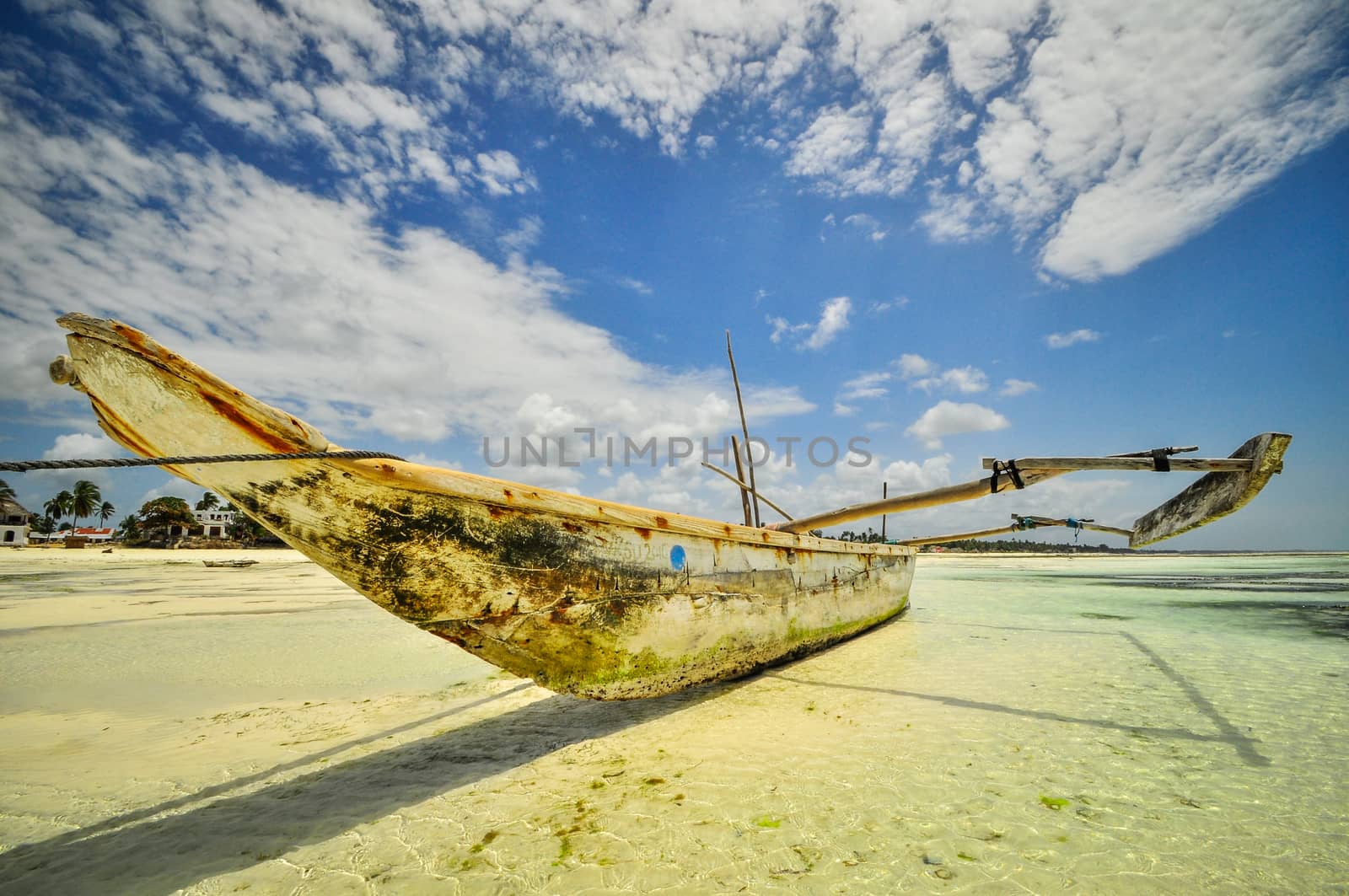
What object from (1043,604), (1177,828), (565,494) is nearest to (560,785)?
(565,494)

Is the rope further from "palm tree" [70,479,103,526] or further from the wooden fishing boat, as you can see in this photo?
Answer: "palm tree" [70,479,103,526]

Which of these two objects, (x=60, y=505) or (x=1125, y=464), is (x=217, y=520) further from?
(x=1125, y=464)

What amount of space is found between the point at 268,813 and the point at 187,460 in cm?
191

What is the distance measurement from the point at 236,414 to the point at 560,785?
2473 millimetres

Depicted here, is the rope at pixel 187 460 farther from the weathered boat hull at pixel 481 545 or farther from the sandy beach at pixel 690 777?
the sandy beach at pixel 690 777

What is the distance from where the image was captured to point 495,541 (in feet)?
10.0

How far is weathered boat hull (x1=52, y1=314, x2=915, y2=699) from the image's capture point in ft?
7.47

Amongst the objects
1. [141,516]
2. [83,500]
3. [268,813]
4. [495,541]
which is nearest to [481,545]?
[495,541]

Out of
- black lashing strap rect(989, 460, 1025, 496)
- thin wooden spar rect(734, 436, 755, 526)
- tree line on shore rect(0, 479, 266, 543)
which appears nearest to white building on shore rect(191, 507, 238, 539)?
tree line on shore rect(0, 479, 266, 543)

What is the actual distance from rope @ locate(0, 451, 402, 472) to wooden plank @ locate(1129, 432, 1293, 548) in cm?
629

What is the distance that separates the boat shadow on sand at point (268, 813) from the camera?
2250 mm

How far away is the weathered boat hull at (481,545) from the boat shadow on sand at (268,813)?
2.40ft

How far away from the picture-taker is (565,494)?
335 centimetres

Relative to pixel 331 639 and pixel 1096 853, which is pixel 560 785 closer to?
pixel 1096 853
